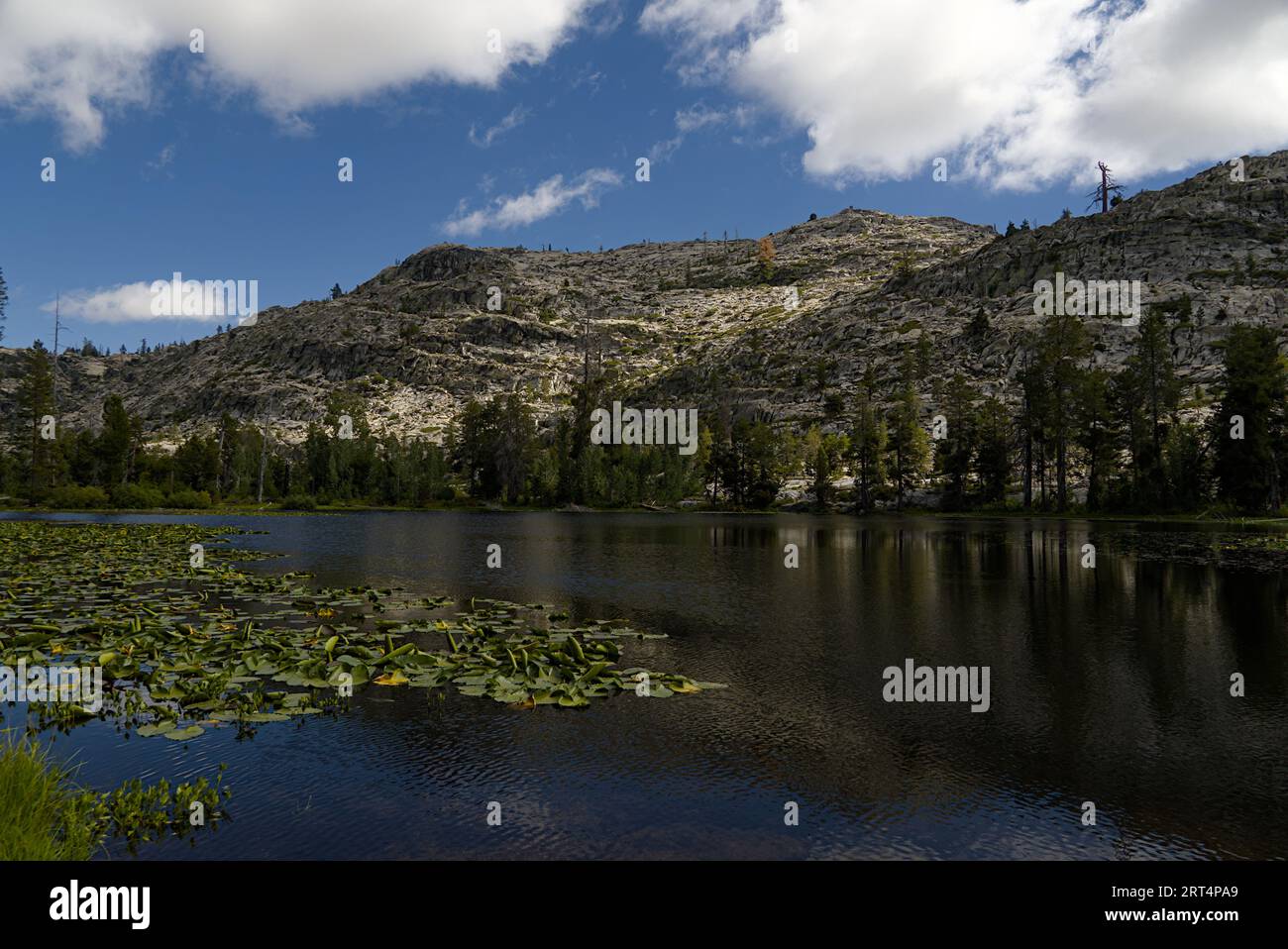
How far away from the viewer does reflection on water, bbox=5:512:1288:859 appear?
10.1 m

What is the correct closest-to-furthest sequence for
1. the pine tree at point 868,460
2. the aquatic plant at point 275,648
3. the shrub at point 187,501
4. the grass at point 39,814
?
1. the grass at point 39,814
2. the aquatic plant at point 275,648
3. the shrub at point 187,501
4. the pine tree at point 868,460

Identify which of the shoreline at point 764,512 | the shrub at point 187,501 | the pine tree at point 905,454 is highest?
the pine tree at point 905,454

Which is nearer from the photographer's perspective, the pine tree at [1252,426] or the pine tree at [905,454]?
the pine tree at [1252,426]

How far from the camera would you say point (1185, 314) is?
174500 millimetres

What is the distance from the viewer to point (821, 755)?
1355cm

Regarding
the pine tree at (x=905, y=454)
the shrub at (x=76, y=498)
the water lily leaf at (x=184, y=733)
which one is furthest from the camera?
the pine tree at (x=905, y=454)

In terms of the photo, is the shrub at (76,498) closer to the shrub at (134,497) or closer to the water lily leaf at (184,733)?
the shrub at (134,497)

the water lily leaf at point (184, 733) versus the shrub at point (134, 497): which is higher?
the shrub at point (134, 497)

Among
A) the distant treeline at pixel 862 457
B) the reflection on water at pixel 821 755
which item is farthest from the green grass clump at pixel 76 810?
the distant treeline at pixel 862 457

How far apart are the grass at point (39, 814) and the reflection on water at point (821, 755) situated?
105 cm

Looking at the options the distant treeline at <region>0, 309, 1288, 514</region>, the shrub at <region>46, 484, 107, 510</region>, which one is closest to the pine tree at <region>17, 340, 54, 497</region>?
the distant treeline at <region>0, 309, 1288, 514</region>

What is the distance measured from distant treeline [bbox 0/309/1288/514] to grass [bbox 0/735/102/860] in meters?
106

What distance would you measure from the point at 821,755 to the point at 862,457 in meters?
124

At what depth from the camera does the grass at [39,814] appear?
26.2ft
